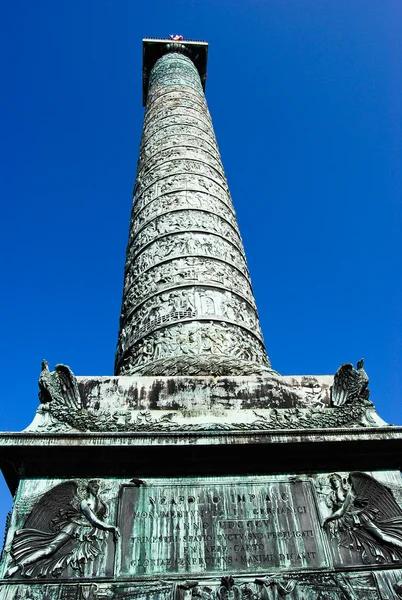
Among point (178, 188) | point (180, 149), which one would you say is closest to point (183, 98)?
point (180, 149)

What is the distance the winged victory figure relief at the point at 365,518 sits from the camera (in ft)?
7.32

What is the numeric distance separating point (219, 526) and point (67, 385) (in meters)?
1.06

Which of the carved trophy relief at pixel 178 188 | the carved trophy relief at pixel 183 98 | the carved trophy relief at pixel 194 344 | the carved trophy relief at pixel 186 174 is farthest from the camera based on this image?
the carved trophy relief at pixel 183 98

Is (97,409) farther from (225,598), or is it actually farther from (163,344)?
(225,598)

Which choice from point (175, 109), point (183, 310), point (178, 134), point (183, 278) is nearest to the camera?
point (183, 310)

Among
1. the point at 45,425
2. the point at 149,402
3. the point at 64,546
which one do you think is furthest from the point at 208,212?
the point at 64,546

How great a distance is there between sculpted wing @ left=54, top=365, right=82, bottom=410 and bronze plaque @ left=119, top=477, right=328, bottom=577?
1.85 ft

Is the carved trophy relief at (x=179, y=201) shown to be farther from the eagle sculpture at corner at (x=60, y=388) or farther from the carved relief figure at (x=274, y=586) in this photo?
the carved relief figure at (x=274, y=586)

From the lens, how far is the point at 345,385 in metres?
2.86

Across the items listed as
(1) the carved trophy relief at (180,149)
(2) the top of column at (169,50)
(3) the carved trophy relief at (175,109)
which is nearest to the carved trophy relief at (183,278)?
(1) the carved trophy relief at (180,149)

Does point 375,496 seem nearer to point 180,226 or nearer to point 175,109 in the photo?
point 180,226

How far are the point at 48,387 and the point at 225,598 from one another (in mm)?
1328

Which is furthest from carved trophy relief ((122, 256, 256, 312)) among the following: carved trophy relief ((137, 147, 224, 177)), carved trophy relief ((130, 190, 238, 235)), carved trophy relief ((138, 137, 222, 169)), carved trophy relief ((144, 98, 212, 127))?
carved trophy relief ((144, 98, 212, 127))

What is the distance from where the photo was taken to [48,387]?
2.72 m
